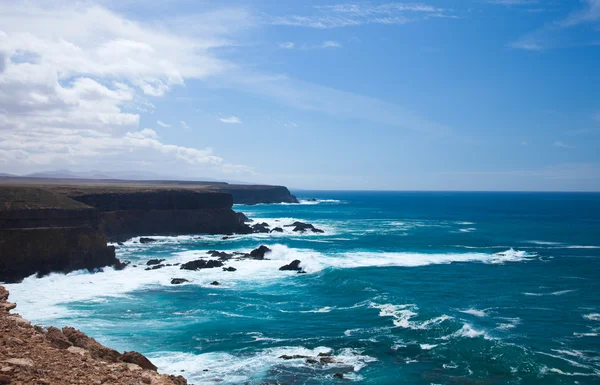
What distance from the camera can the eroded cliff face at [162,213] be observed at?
58.5 metres

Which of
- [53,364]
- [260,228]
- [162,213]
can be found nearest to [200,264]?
[162,213]

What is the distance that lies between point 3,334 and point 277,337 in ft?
40.4

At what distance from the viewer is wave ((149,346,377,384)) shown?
1711cm

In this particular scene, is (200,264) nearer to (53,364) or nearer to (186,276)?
(186,276)

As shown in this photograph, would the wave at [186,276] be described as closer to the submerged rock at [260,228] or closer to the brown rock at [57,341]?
the brown rock at [57,341]

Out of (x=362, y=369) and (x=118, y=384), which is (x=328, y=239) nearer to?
(x=362, y=369)

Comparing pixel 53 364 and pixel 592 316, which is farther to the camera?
pixel 592 316

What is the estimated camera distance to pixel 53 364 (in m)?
9.66

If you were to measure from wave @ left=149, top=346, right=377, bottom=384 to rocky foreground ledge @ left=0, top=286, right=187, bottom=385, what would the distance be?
5073mm

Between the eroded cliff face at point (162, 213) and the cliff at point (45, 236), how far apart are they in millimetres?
16083

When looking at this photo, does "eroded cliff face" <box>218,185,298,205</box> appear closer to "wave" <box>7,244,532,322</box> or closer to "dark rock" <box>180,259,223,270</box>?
"wave" <box>7,244,532,322</box>

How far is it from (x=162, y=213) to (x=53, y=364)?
55.9 metres

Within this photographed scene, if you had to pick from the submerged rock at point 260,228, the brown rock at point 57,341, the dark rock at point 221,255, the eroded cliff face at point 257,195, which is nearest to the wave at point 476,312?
the brown rock at point 57,341

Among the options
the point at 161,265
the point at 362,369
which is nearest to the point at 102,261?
the point at 161,265
